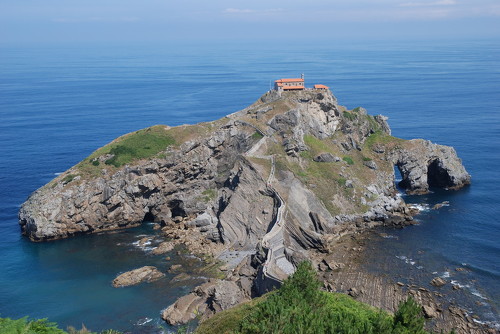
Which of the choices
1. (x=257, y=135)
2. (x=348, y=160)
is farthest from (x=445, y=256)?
(x=257, y=135)

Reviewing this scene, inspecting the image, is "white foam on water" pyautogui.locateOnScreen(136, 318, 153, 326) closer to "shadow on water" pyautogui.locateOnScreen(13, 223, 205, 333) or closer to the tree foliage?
"shadow on water" pyautogui.locateOnScreen(13, 223, 205, 333)

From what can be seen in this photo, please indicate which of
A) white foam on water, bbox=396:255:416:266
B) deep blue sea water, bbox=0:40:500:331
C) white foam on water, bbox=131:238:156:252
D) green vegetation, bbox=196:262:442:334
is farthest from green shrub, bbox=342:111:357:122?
green vegetation, bbox=196:262:442:334

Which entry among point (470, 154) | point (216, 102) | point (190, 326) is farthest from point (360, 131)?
point (216, 102)

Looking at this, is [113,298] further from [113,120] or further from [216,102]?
[216,102]

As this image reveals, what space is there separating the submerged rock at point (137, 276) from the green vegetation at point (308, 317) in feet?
69.5

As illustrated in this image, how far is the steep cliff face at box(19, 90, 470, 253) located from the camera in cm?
6862

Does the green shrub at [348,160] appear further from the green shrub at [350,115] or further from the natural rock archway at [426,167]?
the green shrub at [350,115]

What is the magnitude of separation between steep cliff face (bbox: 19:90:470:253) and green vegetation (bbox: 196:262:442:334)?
68.3 feet

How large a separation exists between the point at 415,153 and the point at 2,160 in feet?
300

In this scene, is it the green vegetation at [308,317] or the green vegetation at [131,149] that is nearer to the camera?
the green vegetation at [308,317]

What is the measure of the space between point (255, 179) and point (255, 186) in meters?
1.22

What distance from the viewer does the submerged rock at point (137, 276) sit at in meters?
56.6

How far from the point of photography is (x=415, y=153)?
85750mm

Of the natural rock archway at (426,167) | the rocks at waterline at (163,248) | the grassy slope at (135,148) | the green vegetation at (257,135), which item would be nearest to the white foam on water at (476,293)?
the natural rock archway at (426,167)
